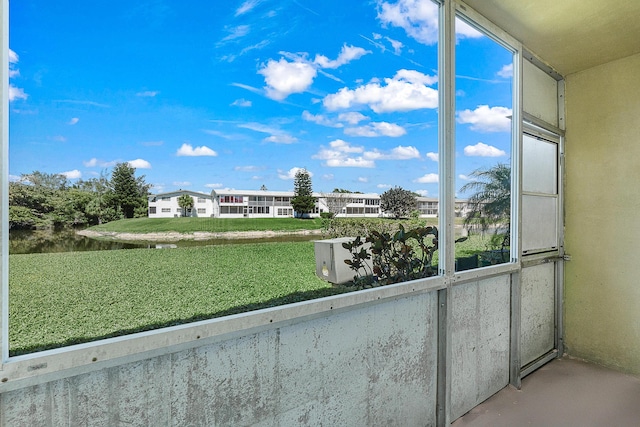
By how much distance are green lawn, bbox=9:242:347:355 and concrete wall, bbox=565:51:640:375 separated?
242cm

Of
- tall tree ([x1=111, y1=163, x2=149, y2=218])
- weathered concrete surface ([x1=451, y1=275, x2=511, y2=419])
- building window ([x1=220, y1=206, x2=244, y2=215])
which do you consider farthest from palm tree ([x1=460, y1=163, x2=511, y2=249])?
tall tree ([x1=111, y1=163, x2=149, y2=218])

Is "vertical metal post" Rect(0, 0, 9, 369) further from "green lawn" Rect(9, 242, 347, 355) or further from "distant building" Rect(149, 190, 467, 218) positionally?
"distant building" Rect(149, 190, 467, 218)

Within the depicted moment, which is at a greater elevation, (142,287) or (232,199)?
(232,199)

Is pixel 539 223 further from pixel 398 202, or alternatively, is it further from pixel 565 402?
pixel 398 202

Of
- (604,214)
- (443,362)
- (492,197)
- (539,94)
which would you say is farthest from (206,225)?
(604,214)

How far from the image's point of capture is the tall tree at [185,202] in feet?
4.47

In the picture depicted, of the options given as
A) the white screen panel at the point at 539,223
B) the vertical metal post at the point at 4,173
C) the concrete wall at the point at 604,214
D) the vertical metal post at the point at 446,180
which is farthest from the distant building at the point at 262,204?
the concrete wall at the point at 604,214

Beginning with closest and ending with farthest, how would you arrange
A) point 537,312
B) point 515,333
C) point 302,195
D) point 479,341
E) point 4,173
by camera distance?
point 4,173, point 302,195, point 479,341, point 515,333, point 537,312

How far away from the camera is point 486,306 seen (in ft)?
7.02

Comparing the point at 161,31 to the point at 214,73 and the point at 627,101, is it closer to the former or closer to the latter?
the point at 214,73

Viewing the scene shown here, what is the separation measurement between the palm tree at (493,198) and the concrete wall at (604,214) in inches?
34.8

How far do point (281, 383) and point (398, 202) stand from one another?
3.61ft

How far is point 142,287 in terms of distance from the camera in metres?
1.28

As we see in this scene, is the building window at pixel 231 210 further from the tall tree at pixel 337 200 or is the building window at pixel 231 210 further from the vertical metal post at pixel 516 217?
the vertical metal post at pixel 516 217
